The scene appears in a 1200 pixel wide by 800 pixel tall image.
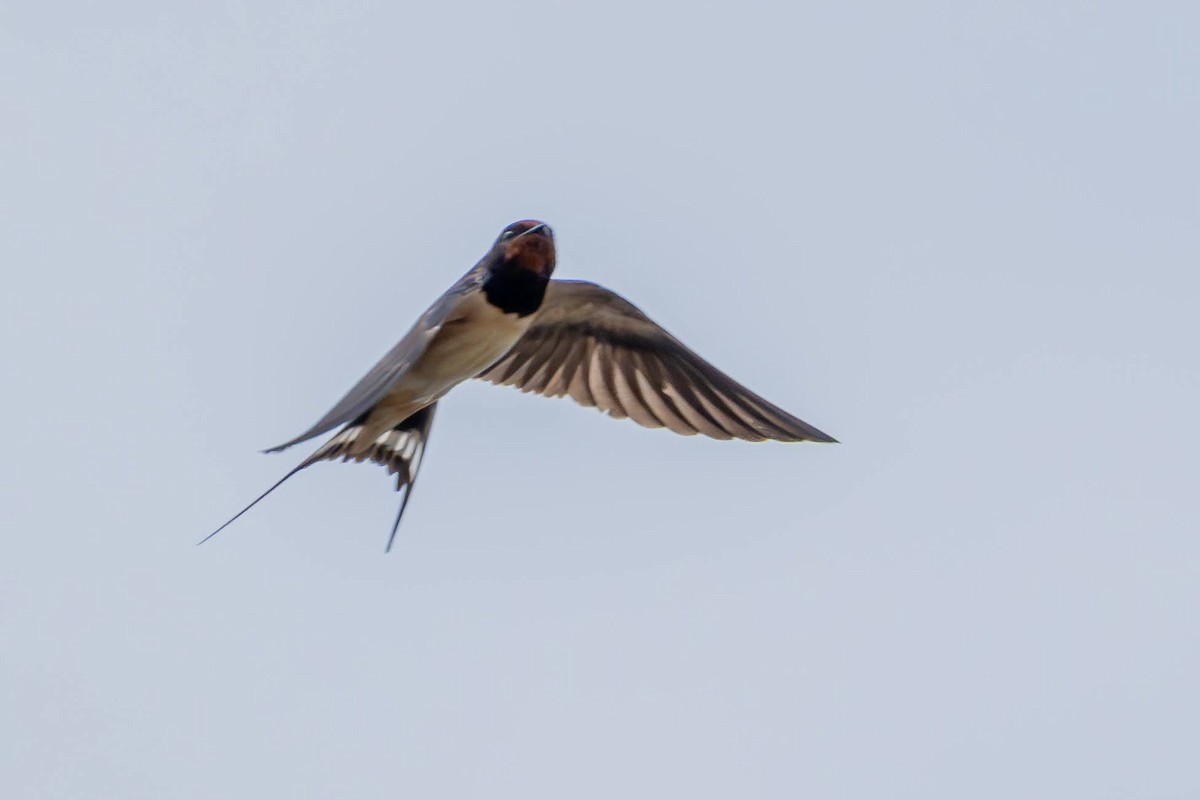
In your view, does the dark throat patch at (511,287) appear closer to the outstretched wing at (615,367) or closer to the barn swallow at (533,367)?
the barn swallow at (533,367)

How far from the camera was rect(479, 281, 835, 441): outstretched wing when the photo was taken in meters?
5.93

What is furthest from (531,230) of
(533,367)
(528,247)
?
(533,367)

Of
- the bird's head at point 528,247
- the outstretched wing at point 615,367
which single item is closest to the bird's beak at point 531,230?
the bird's head at point 528,247

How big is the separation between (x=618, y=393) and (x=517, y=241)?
103 cm

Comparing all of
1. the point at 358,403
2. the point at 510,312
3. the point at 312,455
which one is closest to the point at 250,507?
the point at 358,403

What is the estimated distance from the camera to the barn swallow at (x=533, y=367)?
5.16 meters

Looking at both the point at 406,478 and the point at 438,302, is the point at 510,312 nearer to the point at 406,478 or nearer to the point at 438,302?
the point at 438,302

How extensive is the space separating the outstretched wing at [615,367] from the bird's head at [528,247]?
Answer: 655 millimetres

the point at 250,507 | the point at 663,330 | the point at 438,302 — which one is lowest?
the point at 250,507

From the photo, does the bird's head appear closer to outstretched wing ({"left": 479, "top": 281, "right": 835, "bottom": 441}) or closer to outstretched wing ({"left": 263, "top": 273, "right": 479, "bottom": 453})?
outstretched wing ({"left": 263, "top": 273, "right": 479, "bottom": 453})

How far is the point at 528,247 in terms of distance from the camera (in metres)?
5.27

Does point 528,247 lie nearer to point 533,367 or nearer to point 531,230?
point 531,230

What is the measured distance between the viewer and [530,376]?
6.23 meters

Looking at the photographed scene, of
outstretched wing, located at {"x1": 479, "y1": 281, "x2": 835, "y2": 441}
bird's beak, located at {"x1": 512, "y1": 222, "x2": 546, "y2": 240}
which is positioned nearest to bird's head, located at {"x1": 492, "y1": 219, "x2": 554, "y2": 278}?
bird's beak, located at {"x1": 512, "y1": 222, "x2": 546, "y2": 240}
